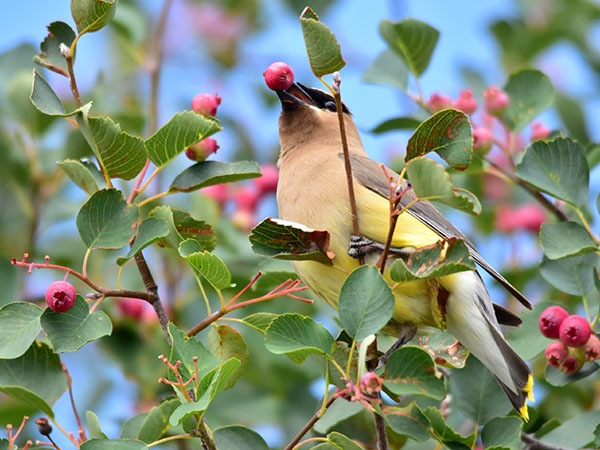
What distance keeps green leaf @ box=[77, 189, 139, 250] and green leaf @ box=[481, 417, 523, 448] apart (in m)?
1.34

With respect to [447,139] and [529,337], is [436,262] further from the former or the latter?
[529,337]

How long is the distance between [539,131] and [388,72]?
2.54ft

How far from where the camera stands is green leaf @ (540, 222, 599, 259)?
316cm

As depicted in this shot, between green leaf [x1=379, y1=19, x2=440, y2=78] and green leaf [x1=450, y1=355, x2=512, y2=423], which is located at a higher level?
green leaf [x1=379, y1=19, x2=440, y2=78]

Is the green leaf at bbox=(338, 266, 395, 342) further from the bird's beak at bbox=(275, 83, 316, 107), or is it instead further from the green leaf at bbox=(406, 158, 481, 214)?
the bird's beak at bbox=(275, 83, 316, 107)

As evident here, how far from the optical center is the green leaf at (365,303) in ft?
7.93

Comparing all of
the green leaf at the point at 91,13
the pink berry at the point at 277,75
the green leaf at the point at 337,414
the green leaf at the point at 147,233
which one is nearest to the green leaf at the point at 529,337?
the green leaf at the point at 337,414

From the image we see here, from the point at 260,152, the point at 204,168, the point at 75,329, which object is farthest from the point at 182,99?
the point at 75,329

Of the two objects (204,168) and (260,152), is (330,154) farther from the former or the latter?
(260,152)

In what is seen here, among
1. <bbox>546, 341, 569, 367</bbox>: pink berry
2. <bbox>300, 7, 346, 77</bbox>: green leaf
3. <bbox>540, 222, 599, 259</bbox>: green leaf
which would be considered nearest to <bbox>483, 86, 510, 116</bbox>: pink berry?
<bbox>540, 222, 599, 259</bbox>: green leaf

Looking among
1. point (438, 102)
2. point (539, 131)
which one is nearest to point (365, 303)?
point (438, 102)

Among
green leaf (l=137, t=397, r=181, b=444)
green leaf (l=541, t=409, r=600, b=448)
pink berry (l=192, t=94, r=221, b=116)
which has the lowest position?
green leaf (l=541, t=409, r=600, b=448)

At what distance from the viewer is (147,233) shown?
8.85 ft

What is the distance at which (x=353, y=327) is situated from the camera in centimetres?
244
